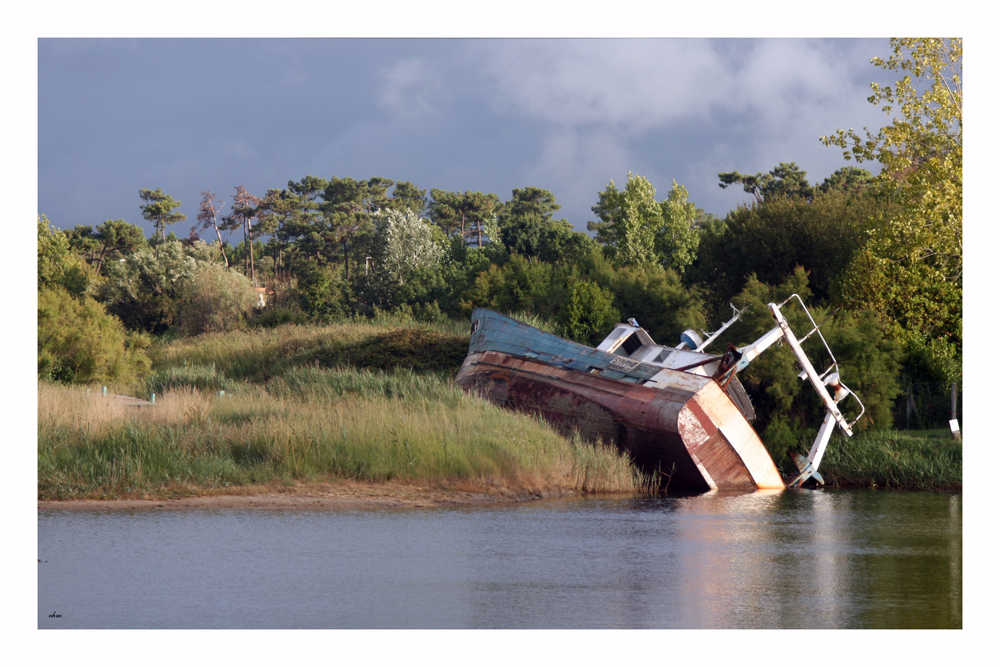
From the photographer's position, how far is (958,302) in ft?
80.0

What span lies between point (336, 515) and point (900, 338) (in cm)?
1651

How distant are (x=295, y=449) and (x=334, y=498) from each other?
1.63m

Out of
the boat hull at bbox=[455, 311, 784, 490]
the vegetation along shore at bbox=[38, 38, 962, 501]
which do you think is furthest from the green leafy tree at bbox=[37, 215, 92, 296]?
the boat hull at bbox=[455, 311, 784, 490]

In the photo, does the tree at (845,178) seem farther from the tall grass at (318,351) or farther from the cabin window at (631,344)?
the cabin window at (631,344)

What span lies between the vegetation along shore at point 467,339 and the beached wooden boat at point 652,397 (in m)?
0.77

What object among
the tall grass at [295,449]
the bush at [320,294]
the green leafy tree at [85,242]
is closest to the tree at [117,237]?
the green leafy tree at [85,242]

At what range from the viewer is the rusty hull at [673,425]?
17828mm

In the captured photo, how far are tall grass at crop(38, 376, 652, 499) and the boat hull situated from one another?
2.31 feet

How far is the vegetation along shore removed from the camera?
15.9 metres

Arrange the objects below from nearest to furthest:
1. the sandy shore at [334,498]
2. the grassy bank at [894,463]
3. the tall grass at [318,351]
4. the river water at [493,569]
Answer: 1. the river water at [493,569]
2. the sandy shore at [334,498]
3. the grassy bank at [894,463]
4. the tall grass at [318,351]

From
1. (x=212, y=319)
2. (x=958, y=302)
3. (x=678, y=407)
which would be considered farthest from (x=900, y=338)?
(x=212, y=319)

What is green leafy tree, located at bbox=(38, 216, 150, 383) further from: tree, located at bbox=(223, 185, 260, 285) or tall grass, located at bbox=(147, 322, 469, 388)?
tree, located at bbox=(223, 185, 260, 285)

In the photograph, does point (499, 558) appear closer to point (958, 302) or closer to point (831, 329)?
point (831, 329)

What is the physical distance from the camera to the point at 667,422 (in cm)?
1783
